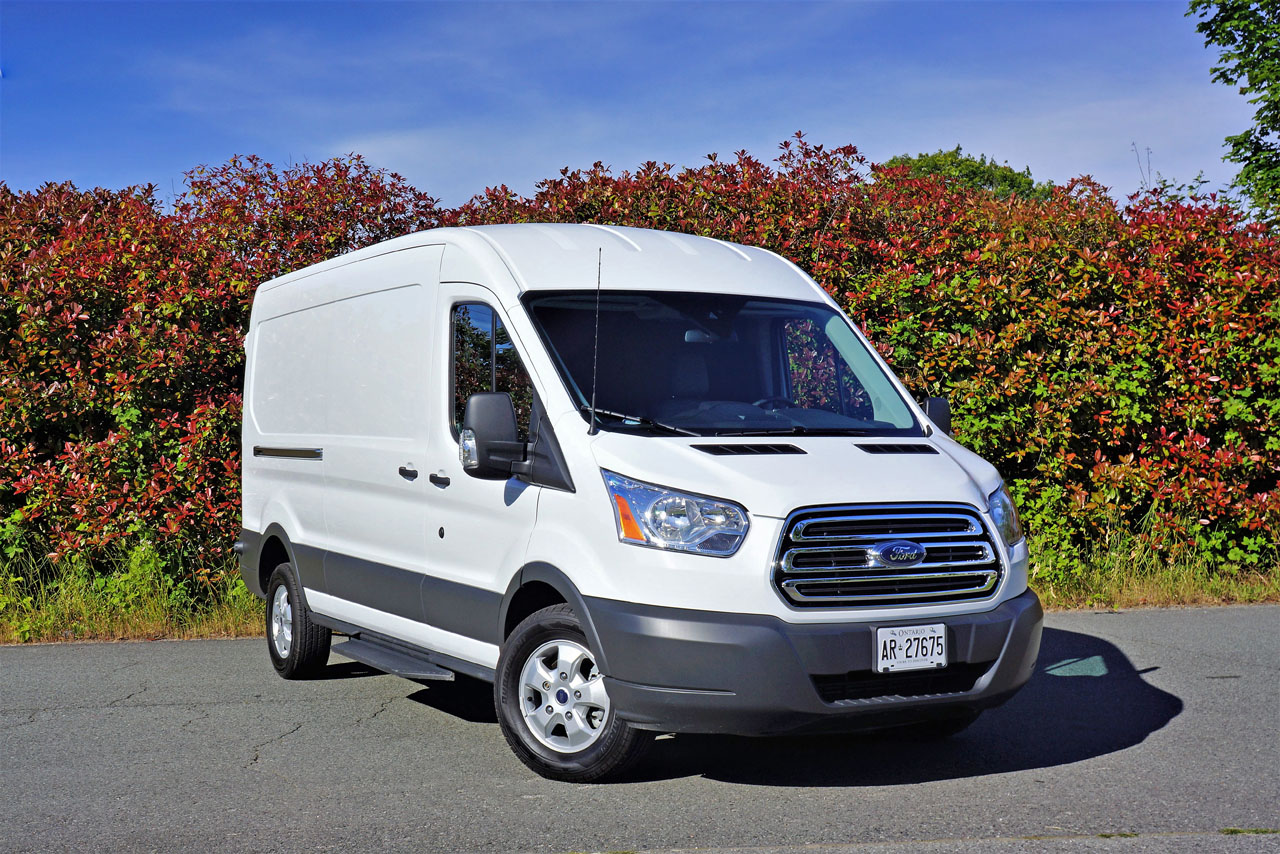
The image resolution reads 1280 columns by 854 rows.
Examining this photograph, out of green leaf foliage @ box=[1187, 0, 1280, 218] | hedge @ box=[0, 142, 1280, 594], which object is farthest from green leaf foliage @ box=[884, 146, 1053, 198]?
hedge @ box=[0, 142, 1280, 594]

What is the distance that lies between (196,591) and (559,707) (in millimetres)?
5650

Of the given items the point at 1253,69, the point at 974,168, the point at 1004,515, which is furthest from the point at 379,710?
the point at 974,168

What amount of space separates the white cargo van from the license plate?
1 cm

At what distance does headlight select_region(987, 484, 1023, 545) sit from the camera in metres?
5.62

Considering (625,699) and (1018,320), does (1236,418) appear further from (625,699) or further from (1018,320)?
(625,699)

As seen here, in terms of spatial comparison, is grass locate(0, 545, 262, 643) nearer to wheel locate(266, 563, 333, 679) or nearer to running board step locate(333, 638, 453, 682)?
wheel locate(266, 563, 333, 679)

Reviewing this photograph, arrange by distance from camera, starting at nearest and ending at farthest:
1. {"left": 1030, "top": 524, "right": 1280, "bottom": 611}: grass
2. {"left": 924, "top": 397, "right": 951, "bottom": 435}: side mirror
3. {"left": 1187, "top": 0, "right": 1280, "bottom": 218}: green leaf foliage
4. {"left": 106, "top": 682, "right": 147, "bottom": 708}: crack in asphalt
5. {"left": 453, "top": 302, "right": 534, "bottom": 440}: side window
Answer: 1. {"left": 453, "top": 302, "right": 534, "bottom": 440}: side window
2. {"left": 924, "top": 397, "right": 951, "bottom": 435}: side mirror
3. {"left": 106, "top": 682, "right": 147, "bottom": 708}: crack in asphalt
4. {"left": 1030, "top": 524, "right": 1280, "bottom": 611}: grass
5. {"left": 1187, "top": 0, "right": 1280, "bottom": 218}: green leaf foliage

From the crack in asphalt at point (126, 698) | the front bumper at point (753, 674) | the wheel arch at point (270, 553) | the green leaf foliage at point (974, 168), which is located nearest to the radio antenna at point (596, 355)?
the front bumper at point (753, 674)

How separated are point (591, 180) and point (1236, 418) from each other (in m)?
5.63

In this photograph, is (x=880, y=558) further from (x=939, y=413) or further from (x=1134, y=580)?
(x=1134, y=580)

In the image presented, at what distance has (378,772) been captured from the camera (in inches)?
225

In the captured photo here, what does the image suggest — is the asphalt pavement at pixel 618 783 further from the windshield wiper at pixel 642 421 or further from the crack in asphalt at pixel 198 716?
the windshield wiper at pixel 642 421

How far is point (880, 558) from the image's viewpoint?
16.9 ft

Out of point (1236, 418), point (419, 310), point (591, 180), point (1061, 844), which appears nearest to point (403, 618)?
point (419, 310)
